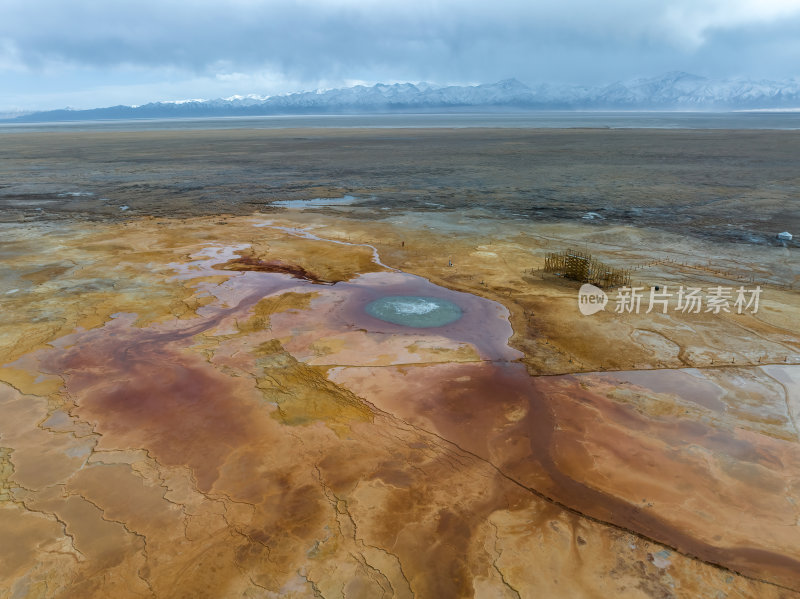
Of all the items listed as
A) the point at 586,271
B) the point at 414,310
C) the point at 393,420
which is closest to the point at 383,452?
the point at 393,420

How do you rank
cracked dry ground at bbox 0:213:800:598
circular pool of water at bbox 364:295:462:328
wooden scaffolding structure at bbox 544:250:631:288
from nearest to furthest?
1. cracked dry ground at bbox 0:213:800:598
2. circular pool of water at bbox 364:295:462:328
3. wooden scaffolding structure at bbox 544:250:631:288

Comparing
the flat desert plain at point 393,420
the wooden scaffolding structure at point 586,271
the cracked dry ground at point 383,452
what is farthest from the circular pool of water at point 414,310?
the wooden scaffolding structure at point 586,271

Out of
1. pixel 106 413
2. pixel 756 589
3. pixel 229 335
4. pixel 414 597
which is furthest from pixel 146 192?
pixel 756 589

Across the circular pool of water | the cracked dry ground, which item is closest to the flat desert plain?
the cracked dry ground

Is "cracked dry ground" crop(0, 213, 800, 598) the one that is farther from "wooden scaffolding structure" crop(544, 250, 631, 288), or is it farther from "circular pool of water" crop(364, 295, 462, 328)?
"wooden scaffolding structure" crop(544, 250, 631, 288)

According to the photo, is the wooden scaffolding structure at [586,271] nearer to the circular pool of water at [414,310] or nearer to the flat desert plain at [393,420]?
the flat desert plain at [393,420]

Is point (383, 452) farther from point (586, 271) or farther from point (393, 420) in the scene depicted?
point (586, 271)
